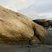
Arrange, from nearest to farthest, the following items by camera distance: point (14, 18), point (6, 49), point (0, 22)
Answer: point (6, 49) < point (0, 22) < point (14, 18)

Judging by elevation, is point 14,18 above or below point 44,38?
above

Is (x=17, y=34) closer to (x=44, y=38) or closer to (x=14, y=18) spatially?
(x=14, y=18)

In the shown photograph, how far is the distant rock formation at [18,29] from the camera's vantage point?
7.32ft

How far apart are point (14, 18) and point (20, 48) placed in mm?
533

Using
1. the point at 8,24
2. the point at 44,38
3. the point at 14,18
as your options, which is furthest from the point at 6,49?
the point at 44,38

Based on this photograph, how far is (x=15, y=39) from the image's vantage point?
2.26 meters

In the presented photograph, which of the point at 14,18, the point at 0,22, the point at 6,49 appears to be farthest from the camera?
the point at 14,18

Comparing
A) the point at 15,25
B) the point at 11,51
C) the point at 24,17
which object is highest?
the point at 24,17

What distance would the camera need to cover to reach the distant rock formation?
2230 millimetres

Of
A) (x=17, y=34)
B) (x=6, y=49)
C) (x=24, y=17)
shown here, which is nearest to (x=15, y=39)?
(x=17, y=34)

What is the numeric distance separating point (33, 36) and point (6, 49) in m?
0.60

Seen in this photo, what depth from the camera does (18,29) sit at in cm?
230

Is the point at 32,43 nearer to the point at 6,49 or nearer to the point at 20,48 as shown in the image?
the point at 20,48

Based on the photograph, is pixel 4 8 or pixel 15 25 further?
pixel 4 8
